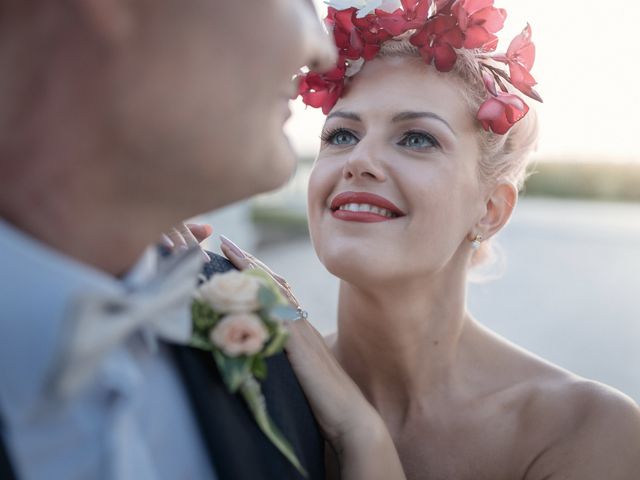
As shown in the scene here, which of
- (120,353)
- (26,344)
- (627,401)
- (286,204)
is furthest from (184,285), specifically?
(286,204)

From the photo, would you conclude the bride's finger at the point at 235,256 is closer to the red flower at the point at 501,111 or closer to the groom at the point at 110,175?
the groom at the point at 110,175

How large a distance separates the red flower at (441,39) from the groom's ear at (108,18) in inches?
54.4

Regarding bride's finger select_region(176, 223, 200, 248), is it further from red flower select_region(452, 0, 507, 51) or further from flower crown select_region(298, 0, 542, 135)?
red flower select_region(452, 0, 507, 51)

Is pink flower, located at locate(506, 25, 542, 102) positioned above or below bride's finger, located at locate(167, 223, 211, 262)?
above

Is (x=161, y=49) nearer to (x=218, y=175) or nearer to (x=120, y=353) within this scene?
(x=218, y=175)

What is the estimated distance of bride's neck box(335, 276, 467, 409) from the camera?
2.37m

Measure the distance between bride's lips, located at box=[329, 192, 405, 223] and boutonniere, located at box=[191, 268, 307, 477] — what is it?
0.78 meters

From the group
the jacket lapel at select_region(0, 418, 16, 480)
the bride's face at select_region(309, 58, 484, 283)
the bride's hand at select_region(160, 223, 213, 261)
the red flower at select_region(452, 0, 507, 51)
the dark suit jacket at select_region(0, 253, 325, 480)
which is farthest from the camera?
the red flower at select_region(452, 0, 507, 51)

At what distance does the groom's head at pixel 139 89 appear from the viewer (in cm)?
98

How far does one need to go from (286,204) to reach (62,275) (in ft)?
44.4

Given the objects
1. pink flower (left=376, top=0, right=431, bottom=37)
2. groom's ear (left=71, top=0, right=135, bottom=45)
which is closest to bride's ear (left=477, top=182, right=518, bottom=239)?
pink flower (left=376, top=0, right=431, bottom=37)

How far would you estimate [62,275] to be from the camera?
0.98m

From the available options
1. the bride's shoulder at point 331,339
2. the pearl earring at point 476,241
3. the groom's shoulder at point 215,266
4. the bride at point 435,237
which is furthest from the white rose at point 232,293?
the bride's shoulder at point 331,339

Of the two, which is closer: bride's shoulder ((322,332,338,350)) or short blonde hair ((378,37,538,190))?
short blonde hair ((378,37,538,190))
